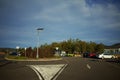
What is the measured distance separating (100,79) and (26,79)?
4.77 metres

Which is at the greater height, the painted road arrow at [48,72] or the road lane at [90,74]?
the painted road arrow at [48,72]

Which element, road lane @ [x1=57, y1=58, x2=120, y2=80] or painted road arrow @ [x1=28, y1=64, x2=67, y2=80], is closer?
road lane @ [x1=57, y1=58, x2=120, y2=80]

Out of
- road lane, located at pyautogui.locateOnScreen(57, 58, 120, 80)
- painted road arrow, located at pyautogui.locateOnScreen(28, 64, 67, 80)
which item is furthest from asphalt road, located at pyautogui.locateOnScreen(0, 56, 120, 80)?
painted road arrow, located at pyautogui.locateOnScreen(28, 64, 67, 80)

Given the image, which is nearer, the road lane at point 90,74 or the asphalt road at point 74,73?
the road lane at point 90,74

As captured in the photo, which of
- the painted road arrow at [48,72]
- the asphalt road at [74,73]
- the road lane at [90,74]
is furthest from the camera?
the painted road arrow at [48,72]

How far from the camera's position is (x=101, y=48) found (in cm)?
10288

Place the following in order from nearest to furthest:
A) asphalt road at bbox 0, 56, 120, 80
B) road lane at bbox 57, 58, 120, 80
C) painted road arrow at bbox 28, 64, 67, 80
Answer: road lane at bbox 57, 58, 120, 80 < asphalt road at bbox 0, 56, 120, 80 < painted road arrow at bbox 28, 64, 67, 80

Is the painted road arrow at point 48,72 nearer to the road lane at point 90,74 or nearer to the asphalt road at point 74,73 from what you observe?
the asphalt road at point 74,73

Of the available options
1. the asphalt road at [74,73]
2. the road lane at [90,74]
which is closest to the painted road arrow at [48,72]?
the asphalt road at [74,73]

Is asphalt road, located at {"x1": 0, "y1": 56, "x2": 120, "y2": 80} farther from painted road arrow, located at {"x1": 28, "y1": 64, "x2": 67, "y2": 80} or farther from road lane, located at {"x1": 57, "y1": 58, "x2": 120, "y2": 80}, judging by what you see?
painted road arrow, located at {"x1": 28, "y1": 64, "x2": 67, "y2": 80}

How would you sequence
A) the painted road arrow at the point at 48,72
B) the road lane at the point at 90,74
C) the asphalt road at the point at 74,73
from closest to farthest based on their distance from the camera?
the road lane at the point at 90,74, the asphalt road at the point at 74,73, the painted road arrow at the point at 48,72

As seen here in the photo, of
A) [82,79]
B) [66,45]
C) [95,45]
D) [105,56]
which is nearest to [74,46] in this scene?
[66,45]

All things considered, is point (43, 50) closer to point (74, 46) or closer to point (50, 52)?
point (50, 52)

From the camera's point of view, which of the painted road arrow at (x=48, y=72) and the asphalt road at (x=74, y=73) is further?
the painted road arrow at (x=48, y=72)
